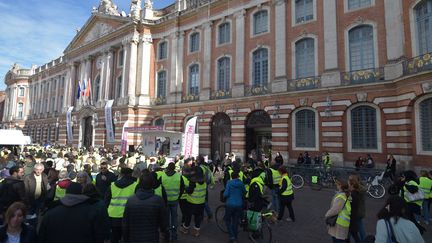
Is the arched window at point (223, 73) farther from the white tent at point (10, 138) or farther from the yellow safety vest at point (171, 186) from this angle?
the yellow safety vest at point (171, 186)

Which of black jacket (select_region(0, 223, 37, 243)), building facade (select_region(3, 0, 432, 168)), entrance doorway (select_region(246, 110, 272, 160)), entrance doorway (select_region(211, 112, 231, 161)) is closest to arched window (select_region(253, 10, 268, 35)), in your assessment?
building facade (select_region(3, 0, 432, 168))

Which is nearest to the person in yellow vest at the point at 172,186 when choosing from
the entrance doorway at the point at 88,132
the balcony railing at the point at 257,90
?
the balcony railing at the point at 257,90

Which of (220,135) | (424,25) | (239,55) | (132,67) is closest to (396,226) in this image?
(424,25)

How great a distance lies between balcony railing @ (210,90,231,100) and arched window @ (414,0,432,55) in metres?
13.7

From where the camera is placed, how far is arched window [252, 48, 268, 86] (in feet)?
78.0

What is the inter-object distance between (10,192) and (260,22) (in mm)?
22371

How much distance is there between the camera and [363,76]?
18719 millimetres

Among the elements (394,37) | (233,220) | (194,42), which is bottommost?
(233,220)

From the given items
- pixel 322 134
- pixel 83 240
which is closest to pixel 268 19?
pixel 322 134

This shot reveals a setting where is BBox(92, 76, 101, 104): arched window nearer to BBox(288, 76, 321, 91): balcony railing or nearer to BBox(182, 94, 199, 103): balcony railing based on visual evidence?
BBox(182, 94, 199, 103): balcony railing

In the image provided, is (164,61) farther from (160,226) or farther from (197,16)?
(160,226)

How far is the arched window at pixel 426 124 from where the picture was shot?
50.5 feet

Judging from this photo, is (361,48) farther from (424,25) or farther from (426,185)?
(426,185)

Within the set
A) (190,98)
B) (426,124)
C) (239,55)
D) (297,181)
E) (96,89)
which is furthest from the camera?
(96,89)
